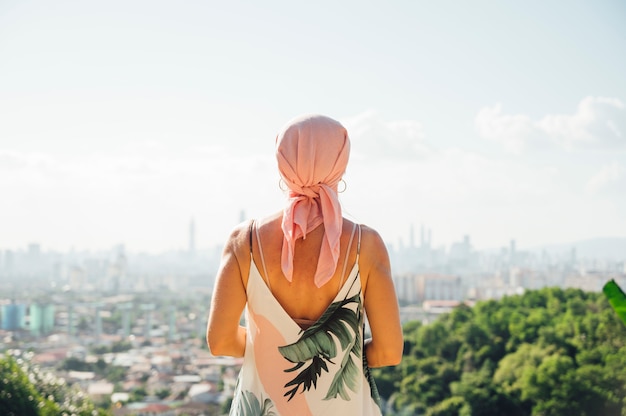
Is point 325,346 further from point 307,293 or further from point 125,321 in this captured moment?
point 125,321

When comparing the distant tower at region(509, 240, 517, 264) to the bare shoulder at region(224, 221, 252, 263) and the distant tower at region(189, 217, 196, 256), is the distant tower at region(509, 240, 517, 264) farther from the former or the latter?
the bare shoulder at region(224, 221, 252, 263)

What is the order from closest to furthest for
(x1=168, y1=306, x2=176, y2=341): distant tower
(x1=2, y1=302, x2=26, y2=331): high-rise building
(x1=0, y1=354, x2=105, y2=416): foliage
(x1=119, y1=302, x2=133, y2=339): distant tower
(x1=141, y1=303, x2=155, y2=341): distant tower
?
(x1=0, y1=354, x2=105, y2=416): foliage → (x1=2, y1=302, x2=26, y2=331): high-rise building → (x1=119, y1=302, x2=133, y2=339): distant tower → (x1=141, y1=303, x2=155, y2=341): distant tower → (x1=168, y1=306, x2=176, y2=341): distant tower

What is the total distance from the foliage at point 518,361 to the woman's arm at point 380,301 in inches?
532

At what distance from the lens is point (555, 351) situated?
17531 mm

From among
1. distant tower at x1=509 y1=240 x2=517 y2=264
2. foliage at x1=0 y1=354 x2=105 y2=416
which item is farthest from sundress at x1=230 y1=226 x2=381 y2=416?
distant tower at x1=509 y1=240 x2=517 y2=264

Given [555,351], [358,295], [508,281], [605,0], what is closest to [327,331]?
[358,295]

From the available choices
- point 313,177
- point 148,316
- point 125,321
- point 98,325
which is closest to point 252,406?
point 313,177

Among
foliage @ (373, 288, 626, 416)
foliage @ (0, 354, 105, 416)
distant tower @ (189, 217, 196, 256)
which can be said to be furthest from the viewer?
distant tower @ (189, 217, 196, 256)

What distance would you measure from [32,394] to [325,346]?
5334 mm

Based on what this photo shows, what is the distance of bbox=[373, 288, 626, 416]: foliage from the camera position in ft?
49.3

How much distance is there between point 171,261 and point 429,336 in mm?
44476

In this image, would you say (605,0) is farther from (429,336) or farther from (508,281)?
(508,281)

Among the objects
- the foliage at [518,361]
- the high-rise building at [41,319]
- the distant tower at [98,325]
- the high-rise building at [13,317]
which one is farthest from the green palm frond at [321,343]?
the distant tower at [98,325]

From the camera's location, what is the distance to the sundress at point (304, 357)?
111cm
